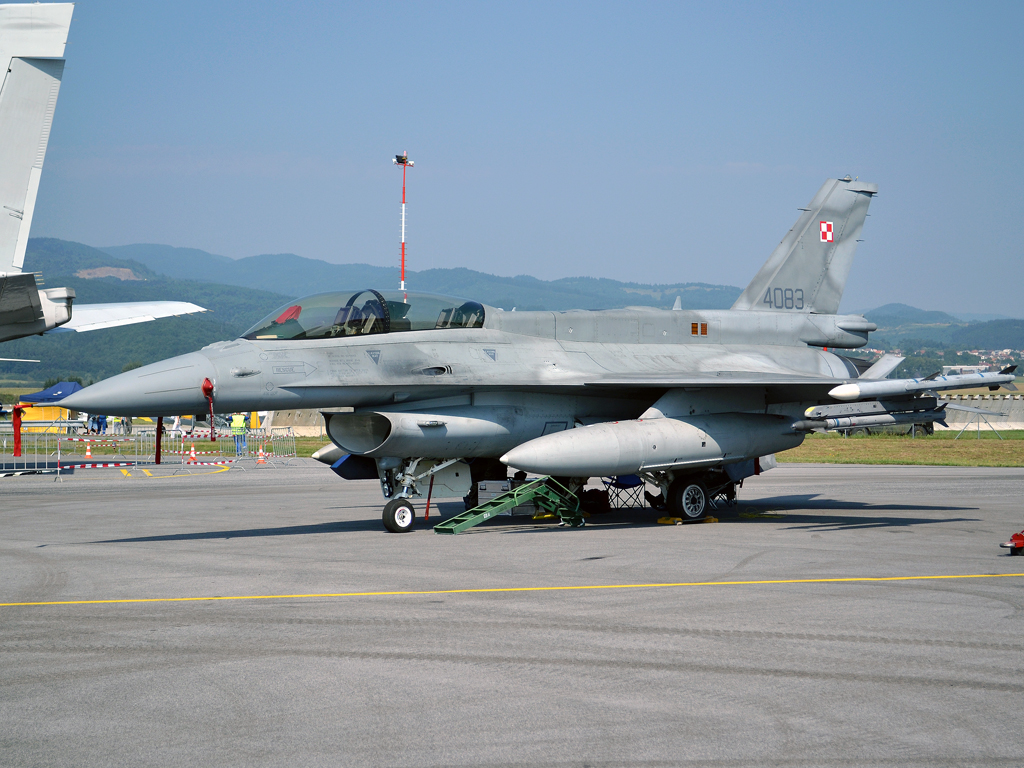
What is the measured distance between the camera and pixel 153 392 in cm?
1030

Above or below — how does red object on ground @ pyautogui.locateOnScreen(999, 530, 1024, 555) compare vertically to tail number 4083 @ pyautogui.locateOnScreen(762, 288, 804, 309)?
below

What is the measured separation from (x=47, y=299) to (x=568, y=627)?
22.6 ft

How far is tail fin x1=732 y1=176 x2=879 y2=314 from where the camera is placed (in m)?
16.5

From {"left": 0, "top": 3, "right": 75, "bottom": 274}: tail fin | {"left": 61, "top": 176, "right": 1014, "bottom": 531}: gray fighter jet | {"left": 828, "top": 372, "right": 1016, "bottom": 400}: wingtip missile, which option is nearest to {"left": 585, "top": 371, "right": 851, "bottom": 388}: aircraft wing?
{"left": 61, "top": 176, "right": 1014, "bottom": 531}: gray fighter jet

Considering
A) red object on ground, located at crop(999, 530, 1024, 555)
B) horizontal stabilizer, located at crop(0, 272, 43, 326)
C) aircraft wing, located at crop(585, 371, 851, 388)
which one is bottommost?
red object on ground, located at crop(999, 530, 1024, 555)

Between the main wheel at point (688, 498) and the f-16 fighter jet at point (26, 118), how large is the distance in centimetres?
848

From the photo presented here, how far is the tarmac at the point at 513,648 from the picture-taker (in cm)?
423

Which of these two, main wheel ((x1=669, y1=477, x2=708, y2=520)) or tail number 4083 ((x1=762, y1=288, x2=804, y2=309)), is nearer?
main wheel ((x1=669, y1=477, x2=708, y2=520))

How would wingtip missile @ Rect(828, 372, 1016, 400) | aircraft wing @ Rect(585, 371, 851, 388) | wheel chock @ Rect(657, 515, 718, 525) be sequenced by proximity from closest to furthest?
wingtip missile @ Rect(828, 372, 1016, 400), aircraft wing @ Rect(585, 371, 851, 388), wheel chock @ Rect(657, 515, 718, 525)

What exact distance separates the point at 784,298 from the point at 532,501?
654 centimetres

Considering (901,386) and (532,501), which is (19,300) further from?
(901,386)

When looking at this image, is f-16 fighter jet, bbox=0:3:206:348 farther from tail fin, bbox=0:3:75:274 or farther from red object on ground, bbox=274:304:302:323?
red object on ground, bbox=274:304:302:323

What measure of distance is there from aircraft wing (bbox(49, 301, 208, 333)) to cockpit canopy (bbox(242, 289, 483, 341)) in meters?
4.05

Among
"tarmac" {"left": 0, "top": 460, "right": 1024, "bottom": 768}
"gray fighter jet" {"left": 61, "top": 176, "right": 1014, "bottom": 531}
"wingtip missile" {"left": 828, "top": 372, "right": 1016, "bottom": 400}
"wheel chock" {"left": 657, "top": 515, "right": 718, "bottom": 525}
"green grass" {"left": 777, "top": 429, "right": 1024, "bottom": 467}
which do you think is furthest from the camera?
"green grass" {"left": 777, "top": 429, "right": 1024, "bottom": 467}
